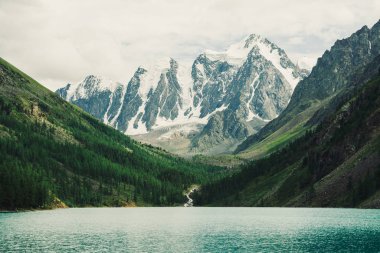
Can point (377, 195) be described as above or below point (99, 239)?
above

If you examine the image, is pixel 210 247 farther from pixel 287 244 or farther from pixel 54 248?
pixel 54 248

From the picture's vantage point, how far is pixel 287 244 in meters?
97.9

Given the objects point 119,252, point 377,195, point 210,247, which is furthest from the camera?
point 377,195

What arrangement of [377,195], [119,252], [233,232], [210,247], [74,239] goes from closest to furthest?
[119,252] < [210,247] < [74,239] < [233,232] < [377,195]

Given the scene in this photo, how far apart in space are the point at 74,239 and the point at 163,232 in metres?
26.1

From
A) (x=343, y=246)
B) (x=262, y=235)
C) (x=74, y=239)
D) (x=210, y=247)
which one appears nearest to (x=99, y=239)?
(x=74, y=239)

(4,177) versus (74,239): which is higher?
(4,177)

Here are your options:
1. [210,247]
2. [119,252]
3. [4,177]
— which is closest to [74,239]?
[119,252]

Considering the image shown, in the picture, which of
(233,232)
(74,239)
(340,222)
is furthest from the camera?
(340,222)

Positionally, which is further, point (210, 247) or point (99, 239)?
point (99, 239)

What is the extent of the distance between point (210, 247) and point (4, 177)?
12551 centimetres

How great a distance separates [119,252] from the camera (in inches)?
3521

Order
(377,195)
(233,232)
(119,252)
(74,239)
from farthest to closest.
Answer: (377,195) < (233,232) < (74,239) < (119,252)

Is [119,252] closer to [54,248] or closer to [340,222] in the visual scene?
[54,248]
